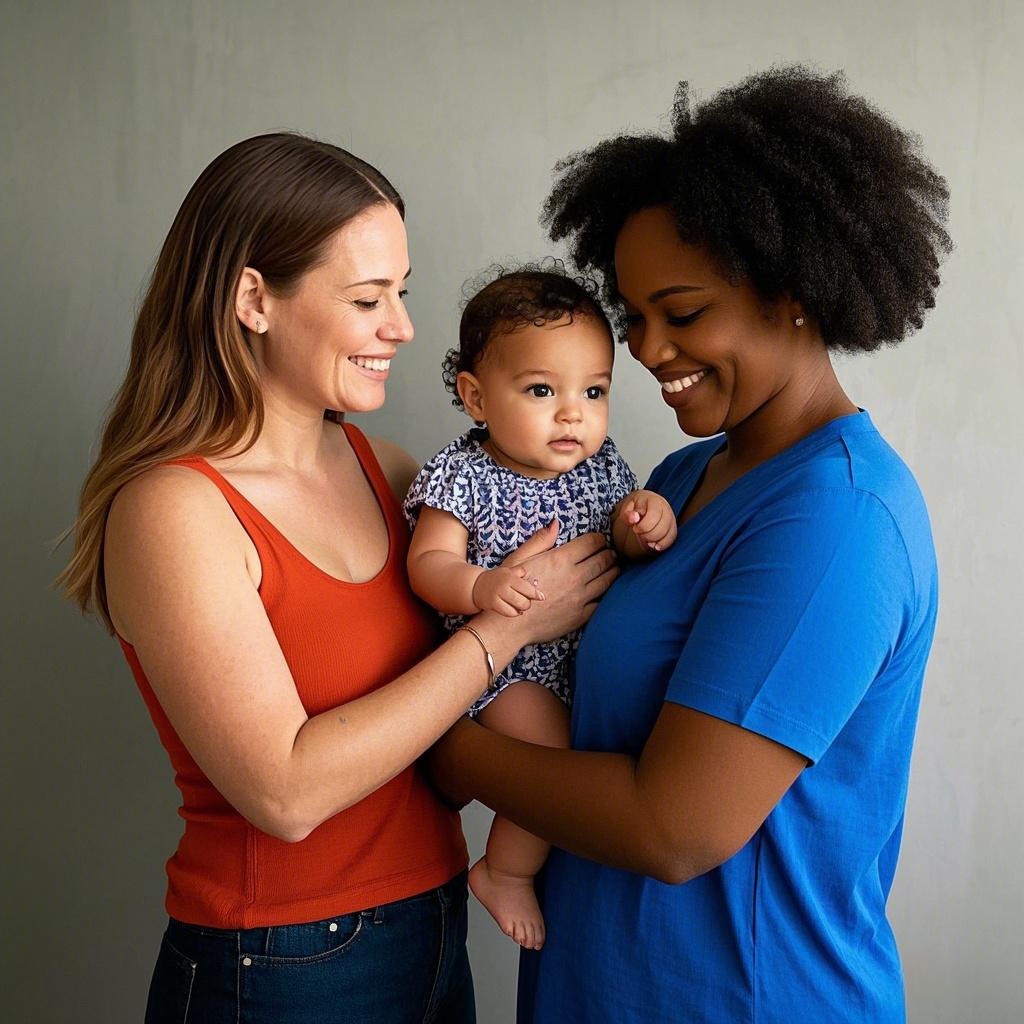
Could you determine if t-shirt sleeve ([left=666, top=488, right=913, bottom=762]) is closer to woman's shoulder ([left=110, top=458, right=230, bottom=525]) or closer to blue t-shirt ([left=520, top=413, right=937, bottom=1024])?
blue t-shirt ([left=520, top=413, right=937, bottom=1024])

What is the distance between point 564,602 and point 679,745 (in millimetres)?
368

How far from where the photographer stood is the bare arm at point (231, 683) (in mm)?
Answer: 1496

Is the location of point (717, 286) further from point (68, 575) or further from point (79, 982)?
point (79, 982)

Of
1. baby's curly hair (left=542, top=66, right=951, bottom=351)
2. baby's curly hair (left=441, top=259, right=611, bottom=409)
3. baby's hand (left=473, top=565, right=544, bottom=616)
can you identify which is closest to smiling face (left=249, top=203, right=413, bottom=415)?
baby's curly hair (left=441, top=259, right=611, bottom=409)

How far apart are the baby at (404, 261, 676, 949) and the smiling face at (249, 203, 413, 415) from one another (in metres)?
0.15

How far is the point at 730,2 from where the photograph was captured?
2.42 metres

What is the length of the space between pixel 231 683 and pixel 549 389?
646 millimetres

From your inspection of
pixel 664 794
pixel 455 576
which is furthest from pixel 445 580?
pixel 664 794

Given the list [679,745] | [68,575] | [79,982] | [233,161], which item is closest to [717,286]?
[679,745]

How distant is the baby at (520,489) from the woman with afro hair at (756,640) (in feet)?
A: 0.30

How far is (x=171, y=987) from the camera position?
5.59ft

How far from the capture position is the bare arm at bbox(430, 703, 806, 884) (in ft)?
4.47

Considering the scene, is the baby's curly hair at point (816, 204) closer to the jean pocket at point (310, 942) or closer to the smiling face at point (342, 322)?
the smiling face at point (342, 322)

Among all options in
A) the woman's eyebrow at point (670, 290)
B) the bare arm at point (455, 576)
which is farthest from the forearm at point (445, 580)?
the woman's eyebrow at point (670, 290)
